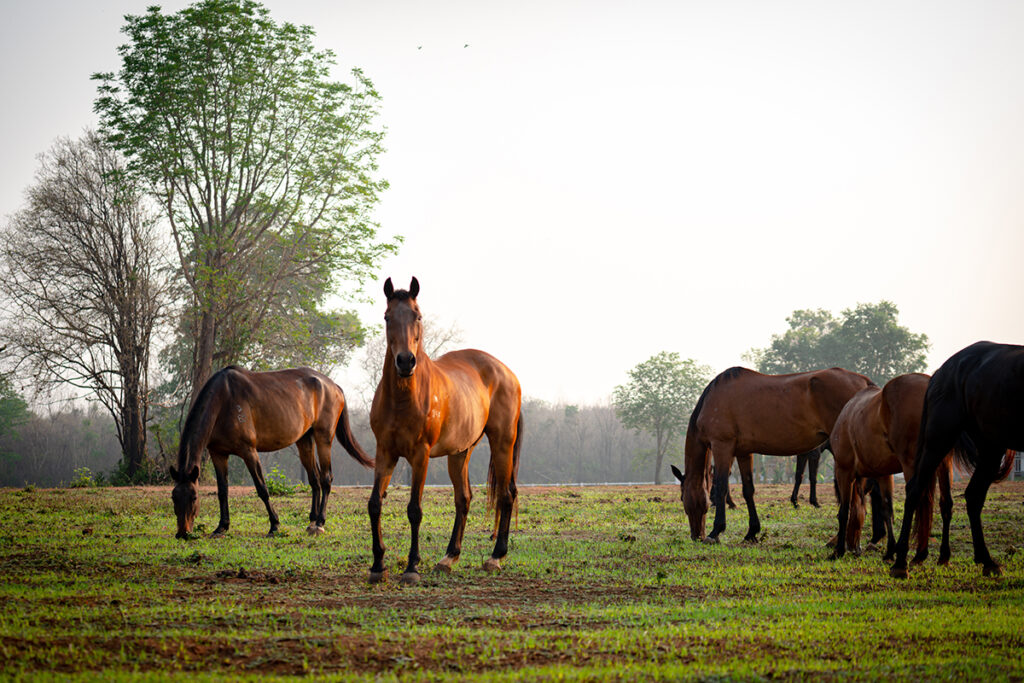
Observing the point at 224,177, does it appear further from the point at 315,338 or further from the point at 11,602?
the point at 11,602

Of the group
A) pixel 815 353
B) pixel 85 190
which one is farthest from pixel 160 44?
pixel 815 353

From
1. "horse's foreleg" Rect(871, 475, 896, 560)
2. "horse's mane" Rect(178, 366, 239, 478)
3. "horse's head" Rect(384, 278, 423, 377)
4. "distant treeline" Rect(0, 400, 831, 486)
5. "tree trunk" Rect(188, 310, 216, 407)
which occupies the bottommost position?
"distant treeline" Rect(0, 400, 831, 486)

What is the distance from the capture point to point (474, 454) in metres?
61.5

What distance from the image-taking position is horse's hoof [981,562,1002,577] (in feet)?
25.6

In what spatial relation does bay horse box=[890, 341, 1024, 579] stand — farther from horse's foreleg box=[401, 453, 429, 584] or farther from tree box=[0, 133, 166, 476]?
tree box=[0, 133, 166, 476]

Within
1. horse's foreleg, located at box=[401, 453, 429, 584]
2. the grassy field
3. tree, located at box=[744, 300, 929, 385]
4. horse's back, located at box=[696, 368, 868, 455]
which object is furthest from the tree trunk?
tree, located at box=[744, 300, 929, 385]

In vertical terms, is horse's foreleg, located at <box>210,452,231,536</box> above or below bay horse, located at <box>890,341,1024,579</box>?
below

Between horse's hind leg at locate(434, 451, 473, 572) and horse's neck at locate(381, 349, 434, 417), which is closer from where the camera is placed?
horse's neck at locate(381, 349, 434, 417)

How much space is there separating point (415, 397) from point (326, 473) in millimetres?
6132

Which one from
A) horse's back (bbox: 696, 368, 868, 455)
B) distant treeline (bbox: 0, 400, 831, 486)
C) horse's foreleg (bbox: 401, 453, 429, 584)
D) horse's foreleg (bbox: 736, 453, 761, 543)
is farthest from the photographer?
distant treeline (bbox: 0, 400, 831, 486)

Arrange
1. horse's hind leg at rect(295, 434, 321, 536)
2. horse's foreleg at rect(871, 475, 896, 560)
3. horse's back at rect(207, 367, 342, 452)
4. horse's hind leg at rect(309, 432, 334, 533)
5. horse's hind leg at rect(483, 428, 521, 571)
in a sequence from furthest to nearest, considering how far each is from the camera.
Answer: horse's hind leg at rect(295, 434, 321, 536) → horse's hind leg at rect(309, 432, 334, 533) → horse's back at rect(207, 367, 342, 452) → horse's foreleg at rect(871, 475, 896, 560) → horse's hind leg at rect(483, 428, 521, 571)

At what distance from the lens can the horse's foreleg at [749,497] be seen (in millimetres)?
11391

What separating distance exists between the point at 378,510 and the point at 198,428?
5.15 m

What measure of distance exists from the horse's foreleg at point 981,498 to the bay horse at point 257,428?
8.36 meters
